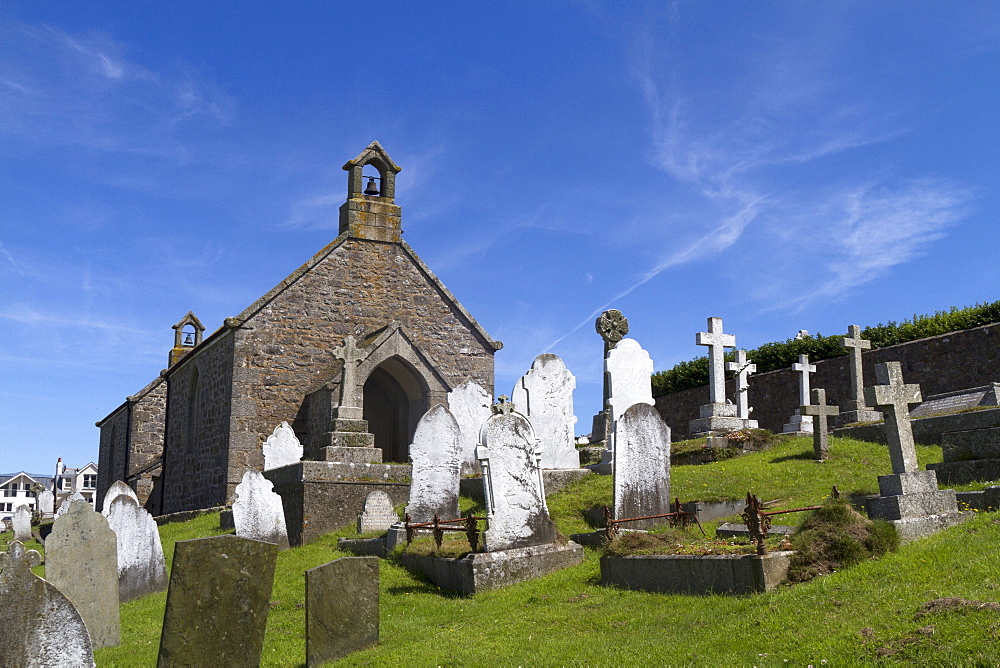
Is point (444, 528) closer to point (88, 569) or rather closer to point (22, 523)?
point (88, 569)

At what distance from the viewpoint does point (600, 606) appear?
25.4ft

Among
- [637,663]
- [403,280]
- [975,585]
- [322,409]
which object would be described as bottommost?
[637,663]

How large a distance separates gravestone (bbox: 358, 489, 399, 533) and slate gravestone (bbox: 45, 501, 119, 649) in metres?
4.58

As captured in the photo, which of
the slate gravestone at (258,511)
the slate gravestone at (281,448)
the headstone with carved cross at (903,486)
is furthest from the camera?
the slate gravestone at (281,448)

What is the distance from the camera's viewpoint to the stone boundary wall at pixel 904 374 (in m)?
20.8

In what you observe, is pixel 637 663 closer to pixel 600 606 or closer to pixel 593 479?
pixel 600 606

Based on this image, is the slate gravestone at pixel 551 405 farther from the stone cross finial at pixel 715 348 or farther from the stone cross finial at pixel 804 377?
the stone cross finial at pixel 804 377

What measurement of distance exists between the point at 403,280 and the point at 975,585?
18.4 metres

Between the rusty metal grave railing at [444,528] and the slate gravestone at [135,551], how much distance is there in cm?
331

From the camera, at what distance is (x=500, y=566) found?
30.4 ft

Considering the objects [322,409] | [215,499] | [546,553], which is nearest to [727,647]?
[546,553]

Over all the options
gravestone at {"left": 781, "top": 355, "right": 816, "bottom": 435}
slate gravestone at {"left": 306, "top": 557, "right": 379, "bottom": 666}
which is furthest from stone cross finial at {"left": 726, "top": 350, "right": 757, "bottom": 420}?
slate gravestone at {"left": 306, "top": 557, "right": 379, "bottom": 666}

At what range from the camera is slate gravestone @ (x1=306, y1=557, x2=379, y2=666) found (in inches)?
282

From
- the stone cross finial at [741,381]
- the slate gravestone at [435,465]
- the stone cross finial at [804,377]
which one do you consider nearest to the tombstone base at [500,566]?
the slate gravestone at [435,465]
